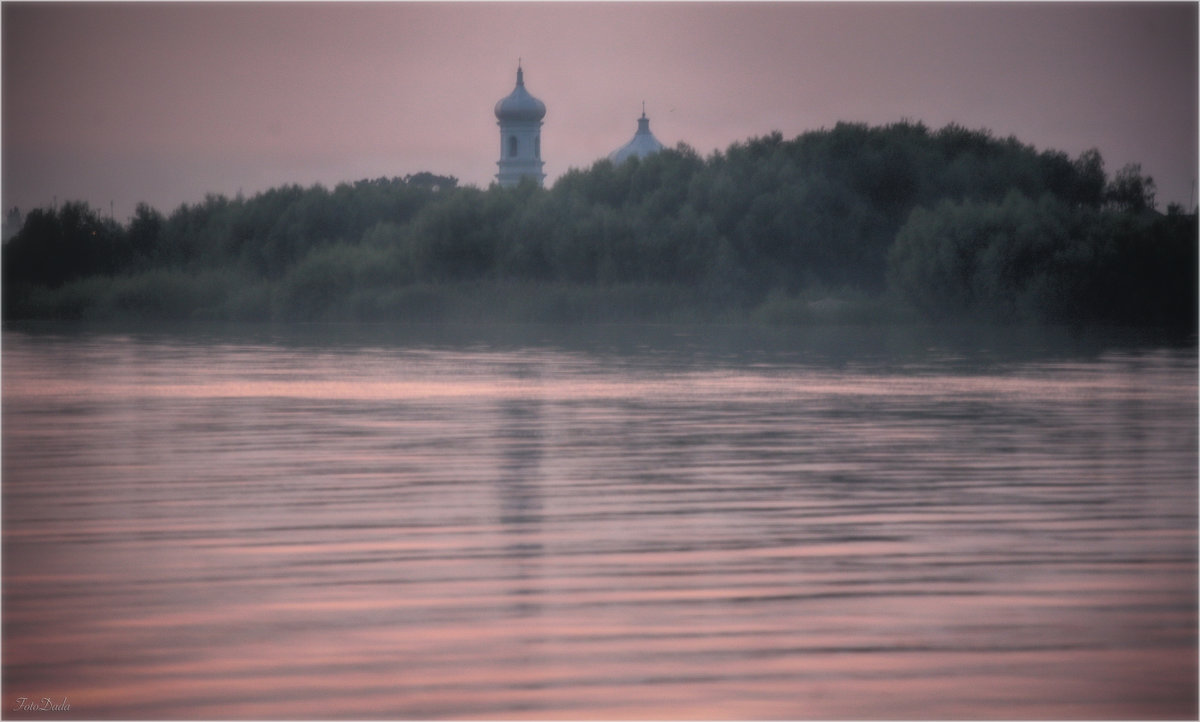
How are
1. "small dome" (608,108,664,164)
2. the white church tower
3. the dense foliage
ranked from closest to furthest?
the dense foliage, the white church tower, "small dome" (608,108,664,164)

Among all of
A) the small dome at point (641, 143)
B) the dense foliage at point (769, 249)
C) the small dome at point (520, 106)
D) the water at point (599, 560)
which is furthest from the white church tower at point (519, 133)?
the water at point (599, 560)

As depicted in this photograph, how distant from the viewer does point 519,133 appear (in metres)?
114

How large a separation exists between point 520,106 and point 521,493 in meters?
105

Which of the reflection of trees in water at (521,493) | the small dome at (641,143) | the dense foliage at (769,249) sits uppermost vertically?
the small dome at (641,143)

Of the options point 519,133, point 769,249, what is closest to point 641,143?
point 519,133

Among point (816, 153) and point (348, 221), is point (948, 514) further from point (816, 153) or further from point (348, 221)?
point (348, 221)

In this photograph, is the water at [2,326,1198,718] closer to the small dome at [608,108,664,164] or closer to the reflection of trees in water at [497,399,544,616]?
the reflection of trees in water at [497,399,544,616]

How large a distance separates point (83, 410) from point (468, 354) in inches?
546

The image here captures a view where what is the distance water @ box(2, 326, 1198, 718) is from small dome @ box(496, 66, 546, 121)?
9744 cm

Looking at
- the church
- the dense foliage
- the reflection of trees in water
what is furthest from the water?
the church

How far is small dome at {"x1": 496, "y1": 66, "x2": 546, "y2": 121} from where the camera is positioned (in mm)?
113312

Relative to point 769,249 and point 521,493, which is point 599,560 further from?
point 769,249

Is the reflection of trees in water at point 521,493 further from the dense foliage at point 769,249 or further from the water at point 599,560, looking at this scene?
the dense foliage at point 769,249

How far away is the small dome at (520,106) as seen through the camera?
113m
